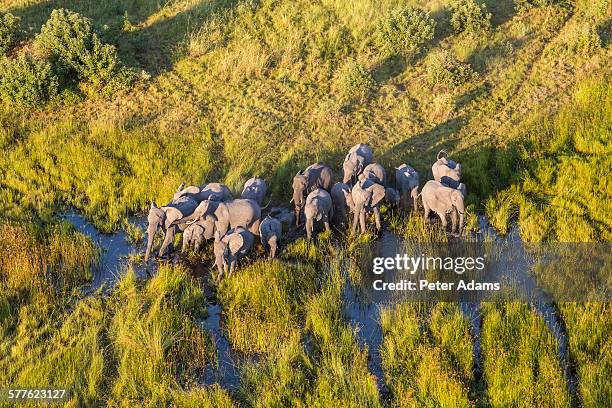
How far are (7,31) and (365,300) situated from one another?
14.2 m

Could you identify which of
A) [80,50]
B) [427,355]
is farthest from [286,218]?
[80,50]

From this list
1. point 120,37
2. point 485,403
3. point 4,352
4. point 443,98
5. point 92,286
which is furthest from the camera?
point 120,37

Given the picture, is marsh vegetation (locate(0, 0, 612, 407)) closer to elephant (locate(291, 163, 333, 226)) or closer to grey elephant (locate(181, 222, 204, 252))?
grey elephant (locate(181, 222, 204, 252))

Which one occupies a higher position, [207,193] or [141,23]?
[141,23]

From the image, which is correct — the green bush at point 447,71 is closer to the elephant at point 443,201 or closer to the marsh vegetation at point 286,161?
the marsh vegetation at point 286,161

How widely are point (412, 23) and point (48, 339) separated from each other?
13.7 m

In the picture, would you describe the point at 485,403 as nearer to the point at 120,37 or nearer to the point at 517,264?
the point at 517,264

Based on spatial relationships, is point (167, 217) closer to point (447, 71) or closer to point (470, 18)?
point (447, 71)

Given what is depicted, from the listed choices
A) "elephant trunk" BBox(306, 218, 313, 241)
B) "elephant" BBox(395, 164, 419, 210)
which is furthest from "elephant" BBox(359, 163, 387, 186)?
"elephant trunk" BBox(306, 218, 313, 241)

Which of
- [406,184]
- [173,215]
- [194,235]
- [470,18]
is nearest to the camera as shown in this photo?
[173,215]

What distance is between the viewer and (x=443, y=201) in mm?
12680

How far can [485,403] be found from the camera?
9.12 metres

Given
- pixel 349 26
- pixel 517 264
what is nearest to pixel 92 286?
pixel 517 264

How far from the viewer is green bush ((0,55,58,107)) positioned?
17422 millimetres
